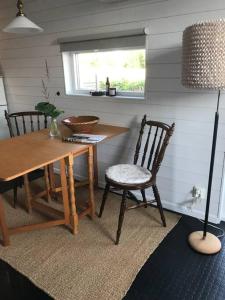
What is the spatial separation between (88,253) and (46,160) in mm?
763

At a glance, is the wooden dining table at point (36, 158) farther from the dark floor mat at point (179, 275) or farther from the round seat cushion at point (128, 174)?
the dark floor mat at point (179, 275)

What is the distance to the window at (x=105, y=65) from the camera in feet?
7.61

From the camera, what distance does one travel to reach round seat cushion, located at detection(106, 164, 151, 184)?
6.41ft

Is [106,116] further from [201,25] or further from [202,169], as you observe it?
[201,25]

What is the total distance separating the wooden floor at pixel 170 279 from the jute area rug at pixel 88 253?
0.05 metres

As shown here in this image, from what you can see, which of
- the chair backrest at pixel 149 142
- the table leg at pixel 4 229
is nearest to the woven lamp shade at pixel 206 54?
the chair backrest at pixel 149 142

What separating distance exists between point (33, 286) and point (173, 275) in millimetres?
911

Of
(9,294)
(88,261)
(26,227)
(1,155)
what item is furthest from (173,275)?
(1,155)

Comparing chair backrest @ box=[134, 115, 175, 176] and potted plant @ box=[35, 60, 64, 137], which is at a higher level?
potted plant @ box=[35, 60, 64, 137]

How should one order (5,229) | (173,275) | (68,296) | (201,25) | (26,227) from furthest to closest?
(26,227) → (5,229) → (173,275) → (68,296) → (201,25)

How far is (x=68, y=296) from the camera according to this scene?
154 centimetres

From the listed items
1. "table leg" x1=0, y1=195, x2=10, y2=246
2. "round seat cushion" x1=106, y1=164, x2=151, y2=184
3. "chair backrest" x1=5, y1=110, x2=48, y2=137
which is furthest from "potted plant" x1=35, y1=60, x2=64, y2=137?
"table leg" x1=0, y1=195, x2=10, y2=246

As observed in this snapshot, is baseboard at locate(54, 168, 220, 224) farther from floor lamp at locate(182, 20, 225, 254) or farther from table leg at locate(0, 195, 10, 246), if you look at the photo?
table leg at locate(0, 195, 10, 246)

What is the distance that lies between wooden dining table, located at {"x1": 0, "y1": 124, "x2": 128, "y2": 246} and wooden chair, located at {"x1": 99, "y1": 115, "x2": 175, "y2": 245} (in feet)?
0.67
